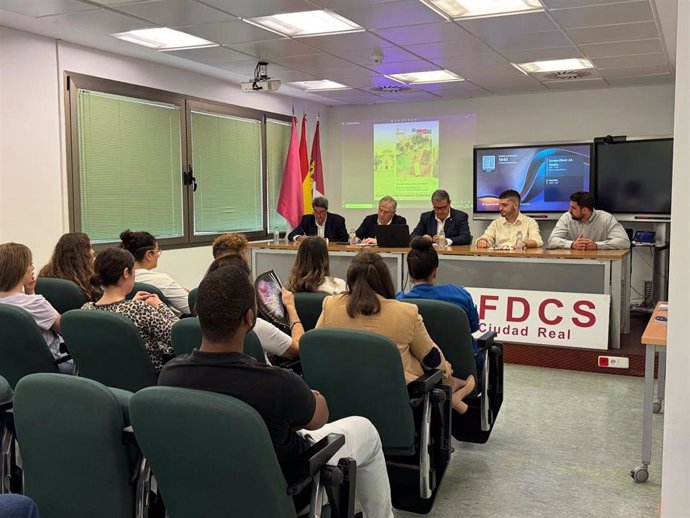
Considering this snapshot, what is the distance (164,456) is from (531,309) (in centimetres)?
418

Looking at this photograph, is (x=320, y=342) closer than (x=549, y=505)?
Yes


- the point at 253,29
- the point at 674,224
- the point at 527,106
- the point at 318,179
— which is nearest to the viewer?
the point at 674,224

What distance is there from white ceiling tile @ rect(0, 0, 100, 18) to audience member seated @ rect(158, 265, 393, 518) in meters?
3.44

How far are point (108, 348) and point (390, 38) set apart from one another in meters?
3.78

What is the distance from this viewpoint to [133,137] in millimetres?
6535

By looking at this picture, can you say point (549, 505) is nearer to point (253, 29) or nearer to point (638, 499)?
point (638, 499)

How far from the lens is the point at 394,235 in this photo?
20.5ft

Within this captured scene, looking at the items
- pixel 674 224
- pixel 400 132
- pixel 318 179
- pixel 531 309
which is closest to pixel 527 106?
pixel 400 132

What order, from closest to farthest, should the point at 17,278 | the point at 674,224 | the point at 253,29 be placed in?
the point at 674,224, the point at 17,278, the point at 253,29

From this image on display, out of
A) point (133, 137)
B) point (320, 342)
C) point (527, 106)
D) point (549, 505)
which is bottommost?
point (549, 505)

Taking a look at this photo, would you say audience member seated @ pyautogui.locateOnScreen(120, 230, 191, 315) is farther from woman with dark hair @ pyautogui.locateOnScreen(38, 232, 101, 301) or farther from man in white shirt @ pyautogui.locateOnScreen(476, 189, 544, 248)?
man in white shirt @ pyautogui.locateOnScreen(476, 189, 544, 248)

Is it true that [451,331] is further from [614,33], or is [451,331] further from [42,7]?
[42,7]

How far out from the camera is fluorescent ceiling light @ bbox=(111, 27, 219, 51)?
5.51 meters

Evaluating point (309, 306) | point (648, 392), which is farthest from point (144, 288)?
point (648, 392)
